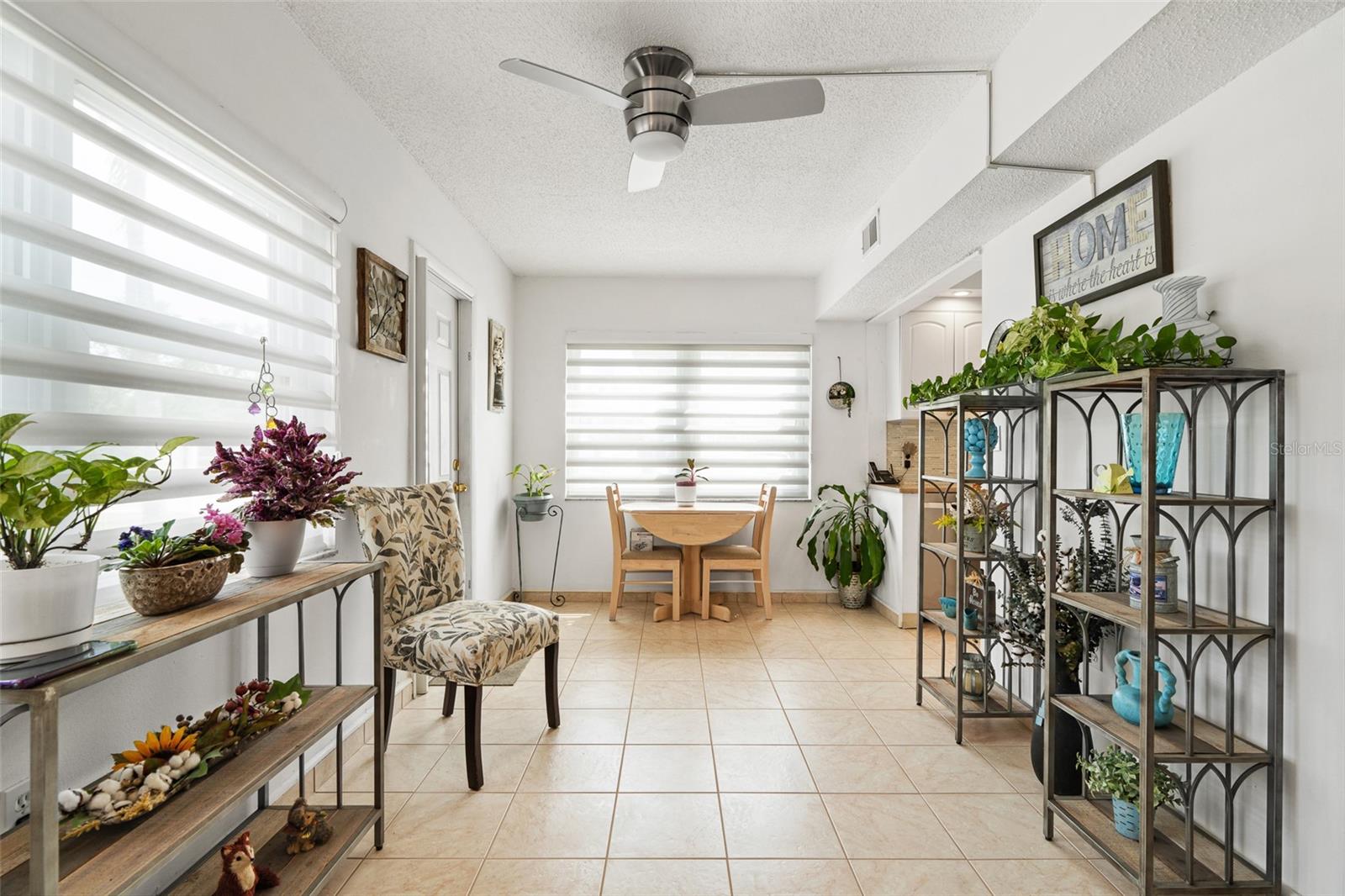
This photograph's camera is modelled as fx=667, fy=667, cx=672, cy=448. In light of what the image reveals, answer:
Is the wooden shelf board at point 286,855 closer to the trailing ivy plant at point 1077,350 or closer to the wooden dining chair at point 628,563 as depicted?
the trailing ivy plant at point 1077,350

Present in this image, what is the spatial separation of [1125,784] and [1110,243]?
1.58 m

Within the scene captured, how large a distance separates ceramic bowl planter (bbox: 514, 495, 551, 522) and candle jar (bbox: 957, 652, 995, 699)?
2796mm

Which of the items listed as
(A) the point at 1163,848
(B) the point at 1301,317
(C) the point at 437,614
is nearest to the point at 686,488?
(C) the point at 437,614

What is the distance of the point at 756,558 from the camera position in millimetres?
4262

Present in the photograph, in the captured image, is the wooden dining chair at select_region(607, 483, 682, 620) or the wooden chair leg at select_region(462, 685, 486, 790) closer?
the wooden chair leg at select_region(462, 685, 486, 790)

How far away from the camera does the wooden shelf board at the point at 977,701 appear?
2531 millimetres

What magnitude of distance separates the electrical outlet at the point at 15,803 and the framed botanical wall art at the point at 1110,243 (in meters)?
2.84

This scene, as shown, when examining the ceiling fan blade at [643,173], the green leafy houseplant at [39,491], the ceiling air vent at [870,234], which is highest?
the ceiling air vent at [870,234]

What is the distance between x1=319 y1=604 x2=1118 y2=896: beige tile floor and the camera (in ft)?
5.56


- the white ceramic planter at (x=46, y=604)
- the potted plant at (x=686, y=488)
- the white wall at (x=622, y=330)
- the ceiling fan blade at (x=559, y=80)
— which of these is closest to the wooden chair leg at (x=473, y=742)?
the white ceramic planter at (x=46, y=604)

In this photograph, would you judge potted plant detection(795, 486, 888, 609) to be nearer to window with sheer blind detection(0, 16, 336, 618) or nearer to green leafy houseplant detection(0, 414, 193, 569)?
window with sheer blind detection(0, 16, 336, 618)

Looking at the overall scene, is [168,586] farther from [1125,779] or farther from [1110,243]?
[1110,243]

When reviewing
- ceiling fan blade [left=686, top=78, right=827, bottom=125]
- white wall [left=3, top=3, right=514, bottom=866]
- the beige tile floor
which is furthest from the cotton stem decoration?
ceiling fan blade [left=686, top=78, right=827, bottom=125]

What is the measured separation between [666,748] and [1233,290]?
2.18 meters
